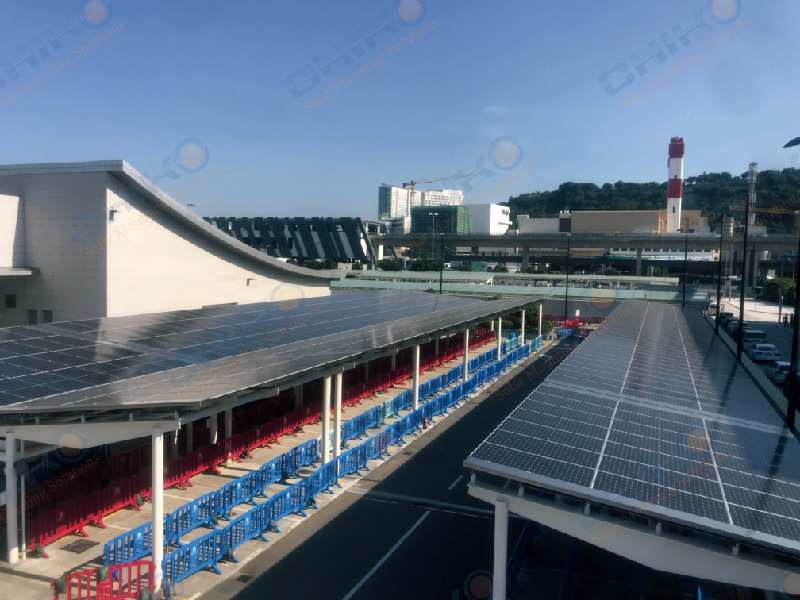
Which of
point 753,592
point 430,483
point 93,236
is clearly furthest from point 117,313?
point 753,592

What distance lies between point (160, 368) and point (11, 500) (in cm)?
287

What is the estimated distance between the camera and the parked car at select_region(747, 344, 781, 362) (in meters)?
27.4

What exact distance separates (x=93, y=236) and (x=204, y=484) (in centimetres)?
1063

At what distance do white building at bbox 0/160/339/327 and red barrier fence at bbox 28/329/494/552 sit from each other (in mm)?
7238

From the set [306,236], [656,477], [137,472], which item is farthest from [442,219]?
[656,477]

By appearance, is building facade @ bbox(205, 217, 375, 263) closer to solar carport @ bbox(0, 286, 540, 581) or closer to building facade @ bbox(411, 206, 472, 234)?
building facade @ bbox(411, 206, 472, 234)

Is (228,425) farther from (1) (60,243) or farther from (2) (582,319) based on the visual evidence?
(2) (582,319)

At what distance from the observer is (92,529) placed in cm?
1043

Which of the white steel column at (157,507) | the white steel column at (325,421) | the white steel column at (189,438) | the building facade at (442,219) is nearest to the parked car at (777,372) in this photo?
the white steel column at (325,421)

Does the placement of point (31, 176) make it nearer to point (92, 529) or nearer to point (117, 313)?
point (117, 313)

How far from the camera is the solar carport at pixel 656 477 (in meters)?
6.12

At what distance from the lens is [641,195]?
154 metres

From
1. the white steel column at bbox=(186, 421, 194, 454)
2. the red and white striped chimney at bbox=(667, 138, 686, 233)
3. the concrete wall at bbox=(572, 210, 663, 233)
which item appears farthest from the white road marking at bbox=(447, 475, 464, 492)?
the concrete wall at bbox=(572, 210, 663, 233)

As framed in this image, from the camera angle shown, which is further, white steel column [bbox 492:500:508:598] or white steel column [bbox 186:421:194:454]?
white steel column [bbox 186:421:194:454]
